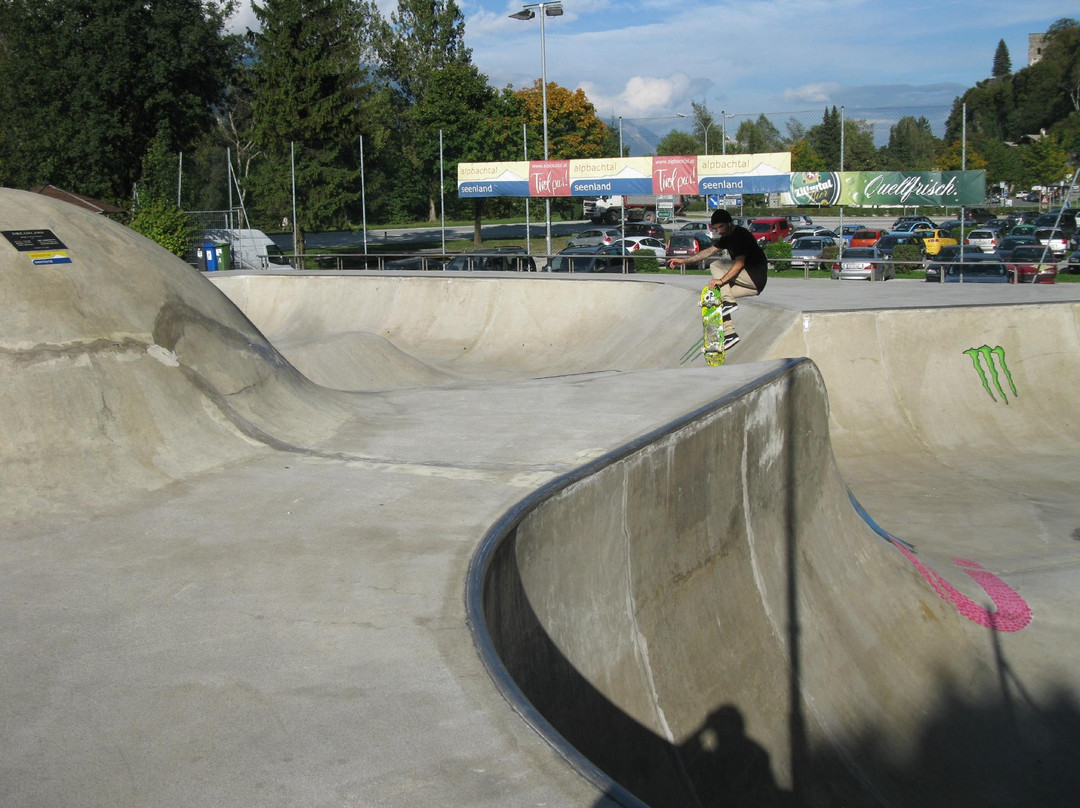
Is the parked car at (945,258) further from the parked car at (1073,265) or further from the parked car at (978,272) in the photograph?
the parked car at (1073,265)

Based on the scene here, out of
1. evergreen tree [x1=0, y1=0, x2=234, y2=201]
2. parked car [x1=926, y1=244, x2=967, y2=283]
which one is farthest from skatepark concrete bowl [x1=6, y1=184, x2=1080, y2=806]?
evergreen tree [x1=0, y1=0, x2=234, y2=201]

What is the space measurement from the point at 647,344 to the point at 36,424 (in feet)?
36.5

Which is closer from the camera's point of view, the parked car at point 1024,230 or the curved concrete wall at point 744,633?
the curved concrete wall at point 744,633

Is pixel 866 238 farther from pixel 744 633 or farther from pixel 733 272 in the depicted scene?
pixel 744 633

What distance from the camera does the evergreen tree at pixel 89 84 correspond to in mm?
42969

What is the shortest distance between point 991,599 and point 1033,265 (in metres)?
18.4

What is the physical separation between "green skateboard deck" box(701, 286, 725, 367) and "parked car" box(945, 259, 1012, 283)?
45.7ft

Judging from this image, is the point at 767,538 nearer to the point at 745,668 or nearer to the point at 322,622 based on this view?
the point at 745,668

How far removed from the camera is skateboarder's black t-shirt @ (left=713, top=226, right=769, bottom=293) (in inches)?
371

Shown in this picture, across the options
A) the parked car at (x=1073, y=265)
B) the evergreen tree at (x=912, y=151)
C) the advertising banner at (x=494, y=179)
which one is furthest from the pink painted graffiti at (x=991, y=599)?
the evergreen tree at (x=912, y=151)

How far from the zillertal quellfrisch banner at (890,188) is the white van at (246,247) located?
1714 centimetres

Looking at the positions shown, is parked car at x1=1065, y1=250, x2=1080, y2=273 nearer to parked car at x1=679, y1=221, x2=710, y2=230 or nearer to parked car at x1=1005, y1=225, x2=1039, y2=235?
parked car at x1=1005, y1=225, x2=1039, y2=235

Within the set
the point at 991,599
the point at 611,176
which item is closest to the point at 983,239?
the point at 611,176

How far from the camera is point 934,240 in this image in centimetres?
3469
